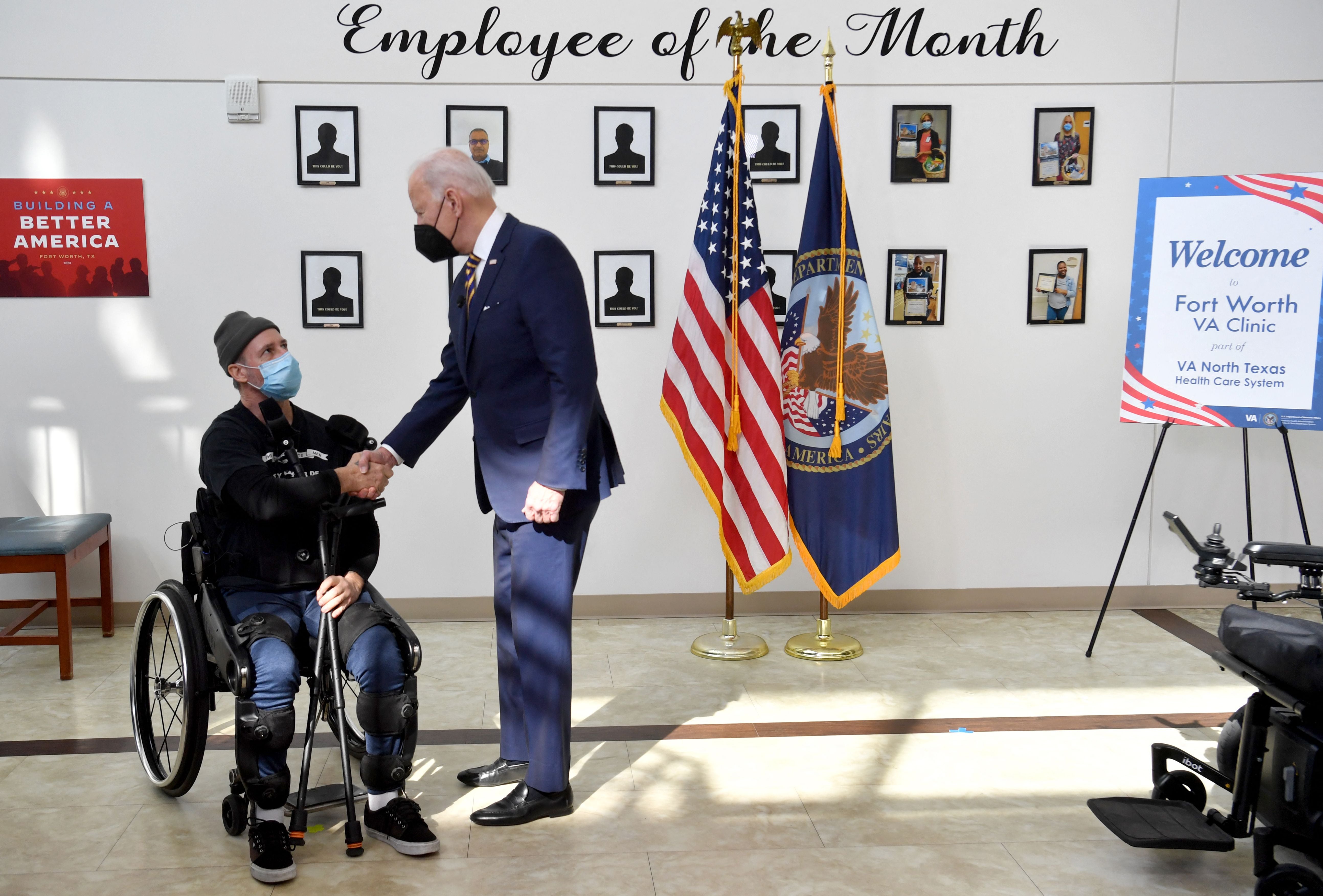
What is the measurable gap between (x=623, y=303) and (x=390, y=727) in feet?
7.85

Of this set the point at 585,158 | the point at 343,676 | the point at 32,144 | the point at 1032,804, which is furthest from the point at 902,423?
the point at 32,144

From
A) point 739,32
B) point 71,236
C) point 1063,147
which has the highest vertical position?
point 739,32

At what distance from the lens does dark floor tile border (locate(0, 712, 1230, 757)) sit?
10.3 feet

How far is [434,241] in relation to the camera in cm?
262

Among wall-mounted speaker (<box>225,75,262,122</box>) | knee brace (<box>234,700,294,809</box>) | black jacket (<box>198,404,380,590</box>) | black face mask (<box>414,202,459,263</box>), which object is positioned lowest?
knee brace (<box>234,700,294,809</box>)

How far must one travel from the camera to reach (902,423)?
4.56 meters

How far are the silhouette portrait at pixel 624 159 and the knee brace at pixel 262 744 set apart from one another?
270 centimetres

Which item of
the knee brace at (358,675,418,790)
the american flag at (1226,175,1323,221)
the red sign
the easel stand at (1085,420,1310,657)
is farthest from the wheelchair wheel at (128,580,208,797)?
the american flag at (1226,175,1323,221)

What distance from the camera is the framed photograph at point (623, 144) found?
4336 millimetres

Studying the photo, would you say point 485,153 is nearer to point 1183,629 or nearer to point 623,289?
point 623,289

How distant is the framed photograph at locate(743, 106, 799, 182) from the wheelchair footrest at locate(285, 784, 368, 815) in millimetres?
2851

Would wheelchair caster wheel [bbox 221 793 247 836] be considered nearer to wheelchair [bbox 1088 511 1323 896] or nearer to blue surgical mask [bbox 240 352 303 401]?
blue surgical mask [bbox 240 352 303 401]

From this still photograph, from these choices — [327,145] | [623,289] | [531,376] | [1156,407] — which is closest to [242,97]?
[327,145]

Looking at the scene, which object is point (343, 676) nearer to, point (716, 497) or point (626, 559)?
point (716, 497)
